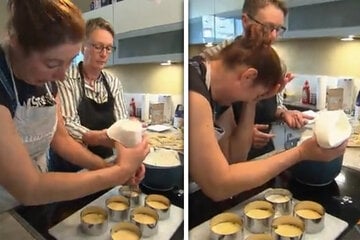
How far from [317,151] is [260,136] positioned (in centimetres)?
15

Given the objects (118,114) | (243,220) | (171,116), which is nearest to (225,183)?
(243,220)

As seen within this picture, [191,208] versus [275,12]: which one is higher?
[275,12]

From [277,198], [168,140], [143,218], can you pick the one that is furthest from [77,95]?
[277,198]

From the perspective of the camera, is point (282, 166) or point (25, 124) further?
point (282, 166)

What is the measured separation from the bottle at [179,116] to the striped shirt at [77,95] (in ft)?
0.43

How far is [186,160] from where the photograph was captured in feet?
3.69

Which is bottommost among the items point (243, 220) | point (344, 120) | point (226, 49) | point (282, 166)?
point (243, 220)

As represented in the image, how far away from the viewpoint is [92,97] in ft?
3.38

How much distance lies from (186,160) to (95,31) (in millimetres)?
408

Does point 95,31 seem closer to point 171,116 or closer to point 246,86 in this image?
point 171,116

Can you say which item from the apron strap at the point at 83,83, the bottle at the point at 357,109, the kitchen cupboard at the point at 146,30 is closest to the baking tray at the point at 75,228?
the apron strap at the point at 83,83

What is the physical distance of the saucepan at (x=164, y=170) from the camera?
1.11 meters

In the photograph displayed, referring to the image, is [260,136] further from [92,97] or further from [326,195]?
[92,97]

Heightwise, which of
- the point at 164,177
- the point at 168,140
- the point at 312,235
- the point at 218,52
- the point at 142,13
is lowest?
the point at 312,235
